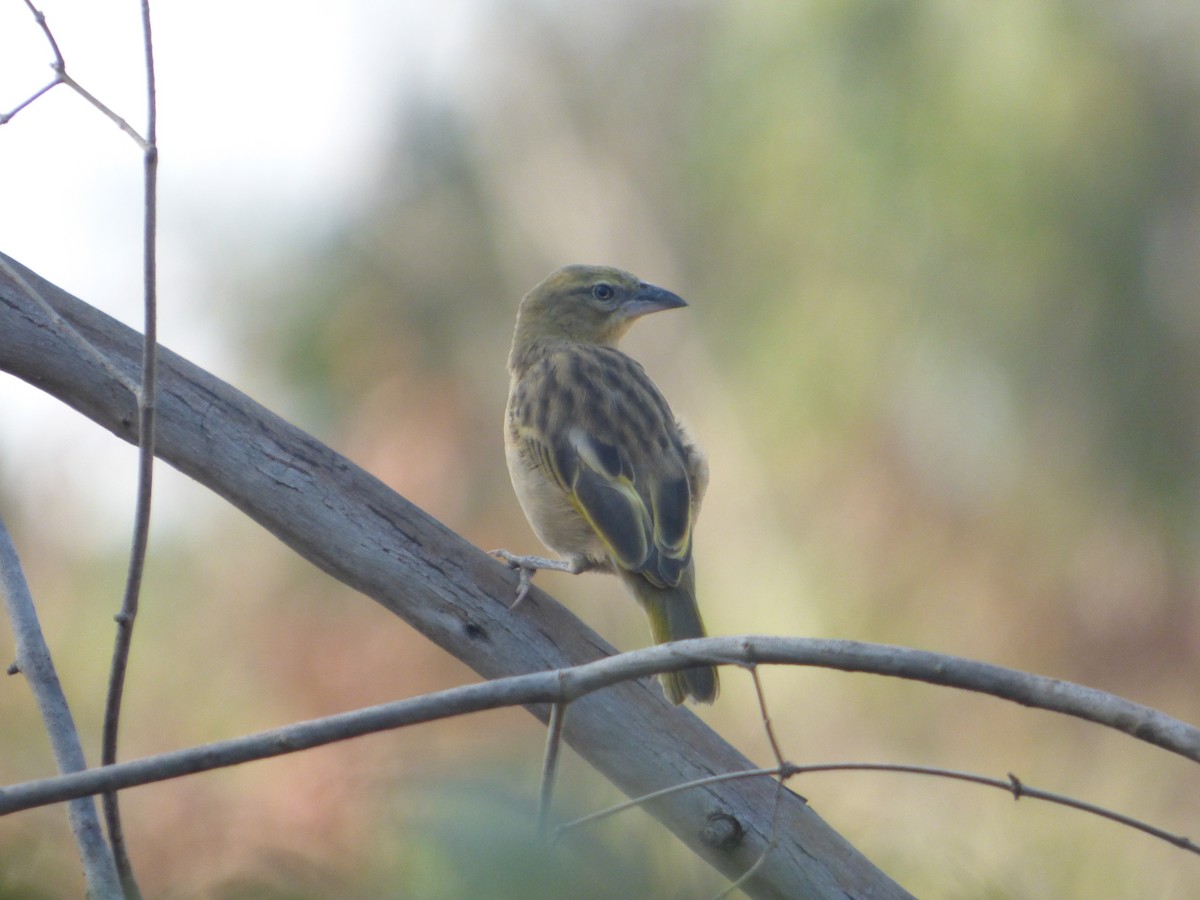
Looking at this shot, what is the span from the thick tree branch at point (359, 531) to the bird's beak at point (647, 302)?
9.48 feet

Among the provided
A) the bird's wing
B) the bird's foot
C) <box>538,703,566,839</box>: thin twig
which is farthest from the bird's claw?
<box>538,703,566,839</box>: thin twig

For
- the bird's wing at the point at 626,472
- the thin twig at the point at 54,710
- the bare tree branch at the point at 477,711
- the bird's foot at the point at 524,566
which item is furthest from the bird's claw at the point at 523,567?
the bare tree branch at the point at 477,711

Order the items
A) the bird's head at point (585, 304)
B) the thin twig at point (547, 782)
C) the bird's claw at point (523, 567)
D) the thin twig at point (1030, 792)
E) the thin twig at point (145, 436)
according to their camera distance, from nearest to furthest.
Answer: the thin twig at point (547, 782), the thin twig at point (1030, 792), the thin twig at point (145, 436), the bird's claw at point (523, 567), the bird's head at point (585, 304)

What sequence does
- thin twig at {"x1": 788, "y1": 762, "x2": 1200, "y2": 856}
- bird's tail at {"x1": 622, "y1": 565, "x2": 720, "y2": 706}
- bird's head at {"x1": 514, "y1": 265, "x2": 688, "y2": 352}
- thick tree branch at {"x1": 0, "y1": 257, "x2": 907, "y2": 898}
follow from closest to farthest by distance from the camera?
thin twig at {"x1": 788, "y1": 762, "x2": 1200, "y2": 856}, thick tree branch at {"x1": 0, "y1": 257, "x2": 907, "y2": 898}, bird's tail at {"x1": 622, "y1": 565, "x2": 720, "y2": 706}, bird's head at {"x1": 514, "y1": 265, "x2": 688, "y2": 352}

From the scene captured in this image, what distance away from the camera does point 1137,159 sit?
30.5ft

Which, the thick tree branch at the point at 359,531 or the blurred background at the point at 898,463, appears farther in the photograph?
the blurred background at the point at 898,463

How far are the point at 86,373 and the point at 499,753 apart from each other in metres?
2.16

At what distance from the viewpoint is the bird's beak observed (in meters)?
5.89

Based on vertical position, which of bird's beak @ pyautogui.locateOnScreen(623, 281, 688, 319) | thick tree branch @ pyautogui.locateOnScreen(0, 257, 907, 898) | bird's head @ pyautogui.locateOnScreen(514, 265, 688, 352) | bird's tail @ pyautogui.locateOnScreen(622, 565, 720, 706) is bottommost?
thick tree branch @ pyautogui.locateOnScreen(0, 257, 907, 898)

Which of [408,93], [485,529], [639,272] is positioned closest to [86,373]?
[485,529]

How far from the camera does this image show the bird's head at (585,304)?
5793 mm

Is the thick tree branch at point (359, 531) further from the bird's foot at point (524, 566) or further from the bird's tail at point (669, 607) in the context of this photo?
the bird's tail at point (669, 607)

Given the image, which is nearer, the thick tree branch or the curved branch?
the curved branch

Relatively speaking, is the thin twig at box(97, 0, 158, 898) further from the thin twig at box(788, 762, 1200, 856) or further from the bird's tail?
the bird's tail
